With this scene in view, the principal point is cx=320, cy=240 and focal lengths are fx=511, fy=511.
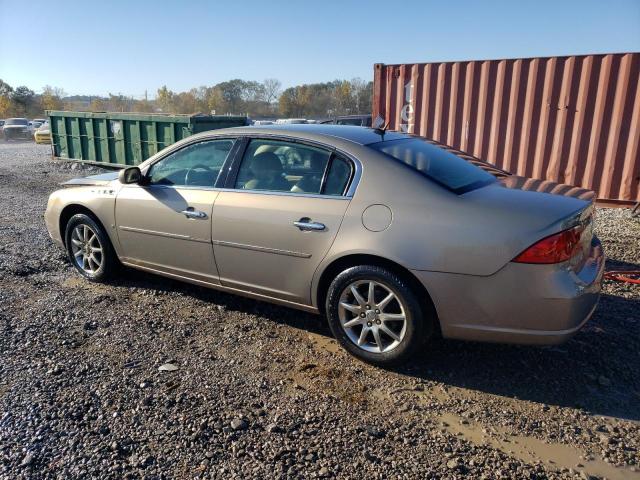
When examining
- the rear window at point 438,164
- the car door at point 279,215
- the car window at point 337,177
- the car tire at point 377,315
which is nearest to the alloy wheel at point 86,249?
the car door at point 279,215

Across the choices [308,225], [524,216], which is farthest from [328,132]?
[524,216]

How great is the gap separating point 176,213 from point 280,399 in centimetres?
189

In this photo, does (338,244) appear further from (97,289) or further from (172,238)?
(97,289)

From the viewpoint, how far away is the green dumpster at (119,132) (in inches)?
510

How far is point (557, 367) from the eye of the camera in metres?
3.42

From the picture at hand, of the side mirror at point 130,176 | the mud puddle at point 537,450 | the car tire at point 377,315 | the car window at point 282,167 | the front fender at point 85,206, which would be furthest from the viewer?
the front fender at point 85,206

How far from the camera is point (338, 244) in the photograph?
3.38 metres

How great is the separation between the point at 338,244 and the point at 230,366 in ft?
3.63

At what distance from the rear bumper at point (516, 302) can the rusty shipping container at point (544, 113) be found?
20.8 feet

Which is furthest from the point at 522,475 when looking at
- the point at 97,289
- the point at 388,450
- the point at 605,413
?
the point at 97,289

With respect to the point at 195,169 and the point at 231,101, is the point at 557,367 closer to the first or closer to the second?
the point at 195,169

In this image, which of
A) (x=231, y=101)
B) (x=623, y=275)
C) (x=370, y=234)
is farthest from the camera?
(x=231, y=101)

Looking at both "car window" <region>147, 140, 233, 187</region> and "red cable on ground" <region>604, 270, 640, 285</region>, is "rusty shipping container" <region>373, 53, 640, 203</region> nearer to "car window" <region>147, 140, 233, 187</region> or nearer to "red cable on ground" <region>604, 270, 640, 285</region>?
"red cable on ground" <region>604, 270, 640, 285</region>

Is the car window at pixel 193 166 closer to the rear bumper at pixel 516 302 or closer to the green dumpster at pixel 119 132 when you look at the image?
the rear bumper at pixel 516 302
